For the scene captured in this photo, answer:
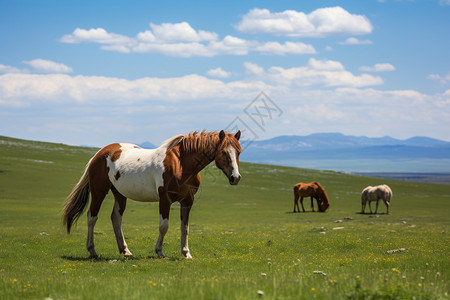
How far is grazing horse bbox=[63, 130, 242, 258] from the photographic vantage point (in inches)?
504

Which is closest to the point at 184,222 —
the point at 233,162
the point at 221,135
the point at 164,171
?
the point at 164,171

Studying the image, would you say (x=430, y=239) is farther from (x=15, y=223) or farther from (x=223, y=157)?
(x=15, y=223)

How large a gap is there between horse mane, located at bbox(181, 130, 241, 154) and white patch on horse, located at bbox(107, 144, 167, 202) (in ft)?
2.28

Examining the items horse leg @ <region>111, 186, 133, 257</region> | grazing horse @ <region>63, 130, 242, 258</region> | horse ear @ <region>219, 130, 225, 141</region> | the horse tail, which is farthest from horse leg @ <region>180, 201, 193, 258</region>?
the horse tail

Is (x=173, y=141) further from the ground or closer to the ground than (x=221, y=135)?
closer to the ground

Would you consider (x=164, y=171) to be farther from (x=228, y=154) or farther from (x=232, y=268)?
(x=232, y=268)

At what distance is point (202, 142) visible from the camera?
526 inches

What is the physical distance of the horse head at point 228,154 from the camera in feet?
40.5

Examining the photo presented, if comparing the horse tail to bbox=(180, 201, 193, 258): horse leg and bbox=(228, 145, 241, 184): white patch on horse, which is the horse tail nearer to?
bbox=(180, 201, 193, 258): horse leg

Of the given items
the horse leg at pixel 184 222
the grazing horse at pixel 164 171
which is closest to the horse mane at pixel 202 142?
the grazing horse at pixel 164 171

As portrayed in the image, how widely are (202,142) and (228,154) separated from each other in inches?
48.2

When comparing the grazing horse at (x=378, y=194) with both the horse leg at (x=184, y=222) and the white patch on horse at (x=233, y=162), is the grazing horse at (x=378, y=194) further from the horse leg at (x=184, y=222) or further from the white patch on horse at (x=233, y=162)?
the white patch on horse at (x=233, y=162)

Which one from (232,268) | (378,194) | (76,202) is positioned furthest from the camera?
(378,194)

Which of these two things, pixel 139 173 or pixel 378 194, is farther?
pixel 378 194
